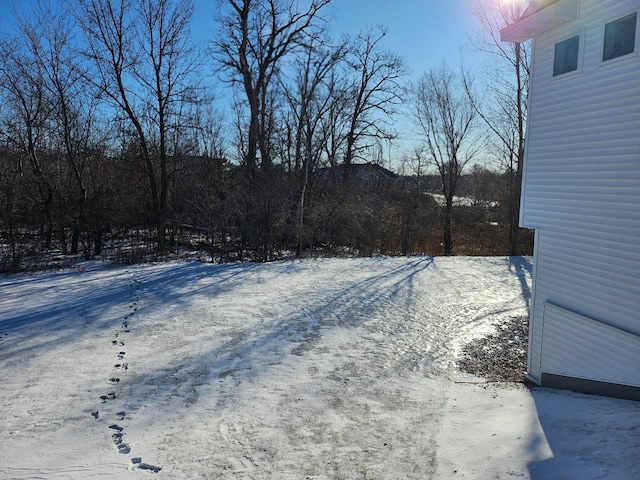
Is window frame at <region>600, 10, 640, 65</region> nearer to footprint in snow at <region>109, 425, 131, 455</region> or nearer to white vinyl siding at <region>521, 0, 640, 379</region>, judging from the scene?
white vinyl siding at <region>521, 0, 640, 379</region>

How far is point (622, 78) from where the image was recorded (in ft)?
15.6

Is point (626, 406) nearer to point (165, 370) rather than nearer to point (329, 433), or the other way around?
point (329, 433)

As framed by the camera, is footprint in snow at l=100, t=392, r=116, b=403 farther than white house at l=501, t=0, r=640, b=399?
No

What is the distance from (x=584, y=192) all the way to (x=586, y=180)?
0.15 meters

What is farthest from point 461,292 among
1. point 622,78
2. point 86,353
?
point 86,353

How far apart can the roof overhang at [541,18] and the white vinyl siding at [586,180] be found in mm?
101

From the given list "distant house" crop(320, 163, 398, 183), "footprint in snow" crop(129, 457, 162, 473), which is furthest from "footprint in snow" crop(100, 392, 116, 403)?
"distant house" crop(320, 163, 398, 183)

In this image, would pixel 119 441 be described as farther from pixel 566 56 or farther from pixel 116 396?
pixel 566 56

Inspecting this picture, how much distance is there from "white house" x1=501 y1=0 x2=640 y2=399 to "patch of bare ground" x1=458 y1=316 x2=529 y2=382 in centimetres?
49

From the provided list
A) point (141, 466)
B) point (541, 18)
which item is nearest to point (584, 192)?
point (541, 18)

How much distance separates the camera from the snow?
351cm

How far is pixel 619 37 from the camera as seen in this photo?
15.9 feet

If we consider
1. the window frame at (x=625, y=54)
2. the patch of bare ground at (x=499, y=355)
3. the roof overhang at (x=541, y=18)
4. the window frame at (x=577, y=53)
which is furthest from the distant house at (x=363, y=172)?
the window frame at (x=625, y=54)

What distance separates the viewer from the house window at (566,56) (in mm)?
5414
